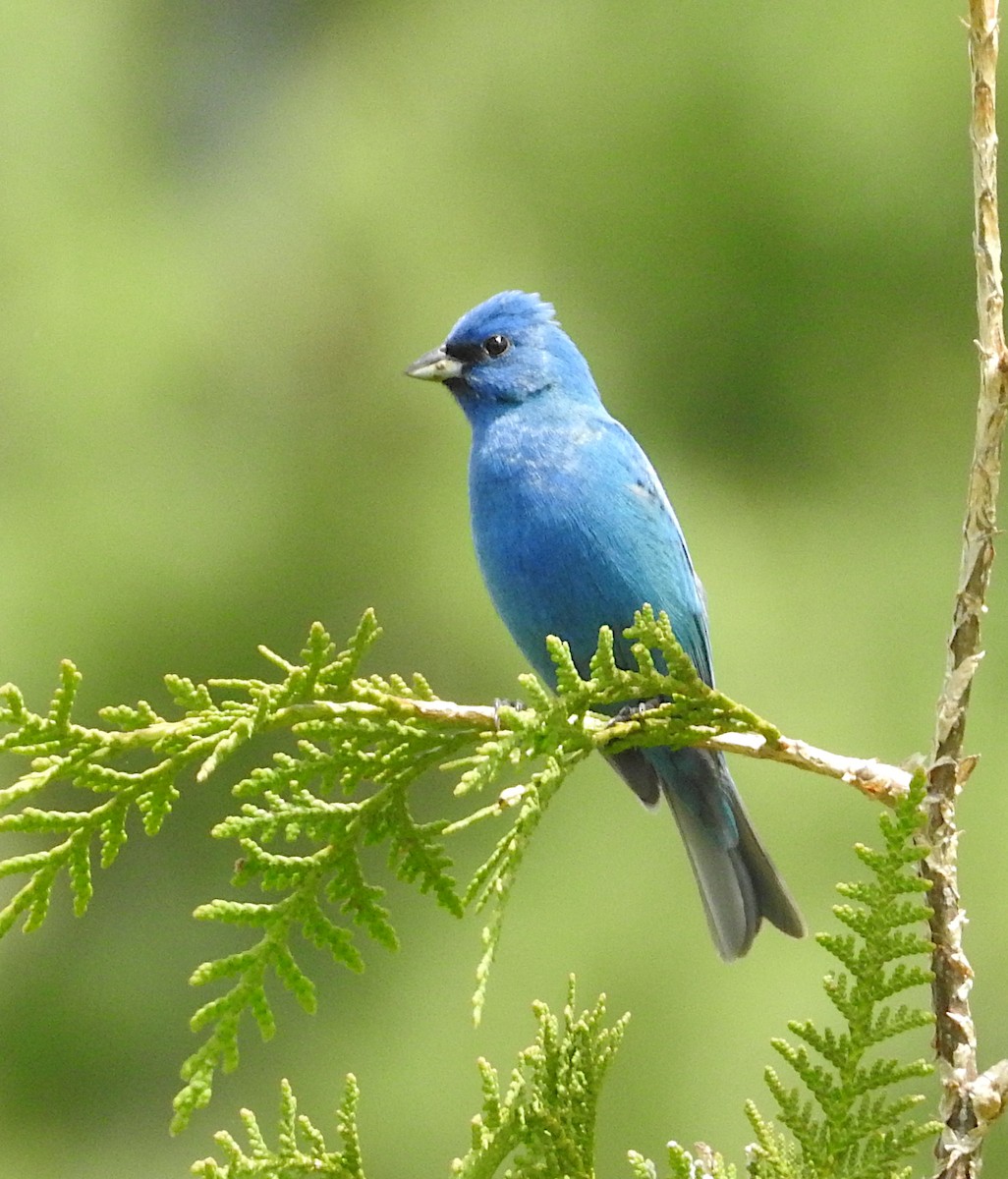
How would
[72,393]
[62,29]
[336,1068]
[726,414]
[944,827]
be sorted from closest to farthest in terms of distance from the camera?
[944,827] < [336,1068] < [72,393] < [726,414] < [62,29]

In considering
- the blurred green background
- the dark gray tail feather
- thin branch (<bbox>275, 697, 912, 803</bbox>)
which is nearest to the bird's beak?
the dark gray tail feather

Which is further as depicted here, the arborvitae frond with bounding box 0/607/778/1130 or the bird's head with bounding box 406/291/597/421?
the bird's head with bounding box 406/291/597/421

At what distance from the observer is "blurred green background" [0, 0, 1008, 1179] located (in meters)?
5.61

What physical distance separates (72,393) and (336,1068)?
119 inches

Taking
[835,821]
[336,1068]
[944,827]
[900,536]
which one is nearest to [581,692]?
[944,827]

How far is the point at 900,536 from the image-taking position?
23.1 ft

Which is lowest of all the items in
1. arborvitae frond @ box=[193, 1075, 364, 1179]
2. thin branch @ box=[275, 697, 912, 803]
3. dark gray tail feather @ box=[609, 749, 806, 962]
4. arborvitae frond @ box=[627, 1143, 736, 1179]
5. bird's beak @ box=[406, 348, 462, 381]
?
arborvitae frond @ box=[193, 1075, 364, 1179]

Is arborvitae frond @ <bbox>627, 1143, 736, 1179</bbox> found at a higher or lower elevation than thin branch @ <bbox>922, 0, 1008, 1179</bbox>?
lower

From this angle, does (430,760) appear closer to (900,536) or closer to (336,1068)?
(336,1068)

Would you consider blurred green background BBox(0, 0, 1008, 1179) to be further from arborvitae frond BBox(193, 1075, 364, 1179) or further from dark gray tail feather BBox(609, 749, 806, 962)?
arborvitae frond BBox(193, 1075, 364, 1179)

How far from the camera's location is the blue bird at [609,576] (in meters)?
2.66

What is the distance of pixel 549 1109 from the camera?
4.94 feet

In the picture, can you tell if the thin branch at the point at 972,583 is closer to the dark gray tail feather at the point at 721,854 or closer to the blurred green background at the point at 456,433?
the dark gray tail feather at the point at 721,854

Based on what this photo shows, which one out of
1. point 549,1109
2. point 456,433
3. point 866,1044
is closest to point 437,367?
point 549,1109
